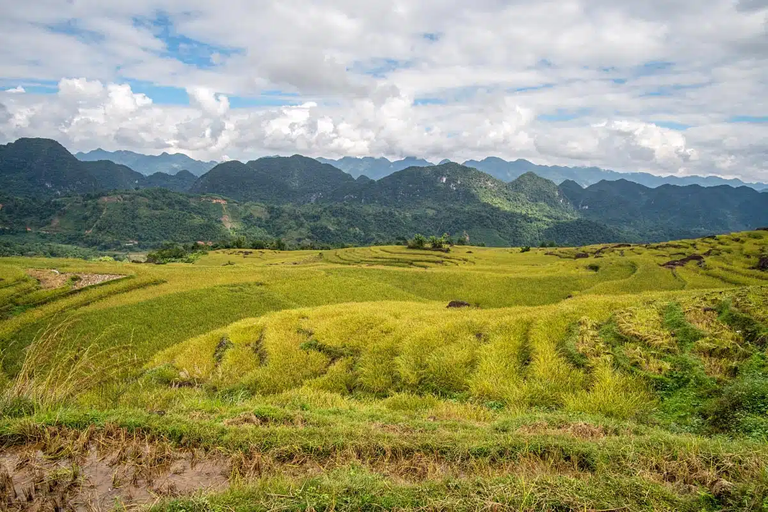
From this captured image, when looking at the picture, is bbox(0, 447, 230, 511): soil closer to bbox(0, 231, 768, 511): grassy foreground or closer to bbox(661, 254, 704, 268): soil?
bbox(0, 231, 768, 511): grassy foreground

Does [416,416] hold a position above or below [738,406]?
below

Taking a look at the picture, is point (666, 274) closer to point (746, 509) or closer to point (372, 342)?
point (372, 342)

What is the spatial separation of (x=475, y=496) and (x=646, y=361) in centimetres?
692

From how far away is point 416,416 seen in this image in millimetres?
7074

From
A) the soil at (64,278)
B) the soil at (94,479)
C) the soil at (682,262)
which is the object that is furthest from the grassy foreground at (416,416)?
the soil at (682,262)

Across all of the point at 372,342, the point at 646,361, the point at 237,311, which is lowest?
the point at 237,311

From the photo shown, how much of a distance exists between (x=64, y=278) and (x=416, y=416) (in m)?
28.6

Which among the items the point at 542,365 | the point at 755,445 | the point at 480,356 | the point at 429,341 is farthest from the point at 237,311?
the point at 755,445

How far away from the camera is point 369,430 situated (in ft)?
18.9

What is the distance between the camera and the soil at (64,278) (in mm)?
24255

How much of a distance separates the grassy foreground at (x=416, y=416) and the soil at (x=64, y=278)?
9.73 meters

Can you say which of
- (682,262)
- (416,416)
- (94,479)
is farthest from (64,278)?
(682,262)

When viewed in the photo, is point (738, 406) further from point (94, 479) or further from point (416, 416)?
point (94, 479)

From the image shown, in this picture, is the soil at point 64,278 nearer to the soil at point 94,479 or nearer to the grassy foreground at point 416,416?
the grassy foreground at point 416,416
